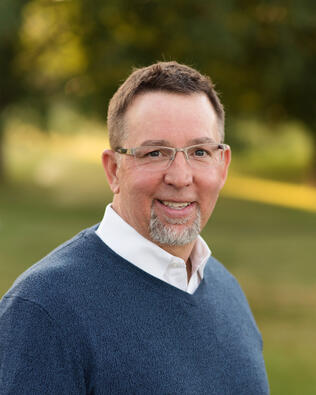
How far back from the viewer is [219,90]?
17.3m

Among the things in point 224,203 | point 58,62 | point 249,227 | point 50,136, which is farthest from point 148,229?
point 58,62

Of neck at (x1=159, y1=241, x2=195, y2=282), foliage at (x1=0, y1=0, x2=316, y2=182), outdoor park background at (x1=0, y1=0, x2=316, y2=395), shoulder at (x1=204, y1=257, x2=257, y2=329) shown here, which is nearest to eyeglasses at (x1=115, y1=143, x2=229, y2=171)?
neck at (x1=159, y1=241, x2=195, y2=282)

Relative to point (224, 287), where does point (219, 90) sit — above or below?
above

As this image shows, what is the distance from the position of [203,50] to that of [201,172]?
1414cm

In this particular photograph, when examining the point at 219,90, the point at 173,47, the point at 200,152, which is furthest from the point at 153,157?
the point at 219,90

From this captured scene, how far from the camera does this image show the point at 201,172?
1.96m

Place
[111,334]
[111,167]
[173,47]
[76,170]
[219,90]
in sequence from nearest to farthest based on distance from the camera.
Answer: [111,334]
[111,167]
[173,47]
[219,90]
[76,170]

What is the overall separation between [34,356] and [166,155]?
2.41 feet

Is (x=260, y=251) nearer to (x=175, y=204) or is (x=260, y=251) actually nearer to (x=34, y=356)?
(x=175, y=204)

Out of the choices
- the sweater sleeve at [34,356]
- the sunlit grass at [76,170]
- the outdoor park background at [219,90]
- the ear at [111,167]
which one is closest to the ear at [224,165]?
the ear at [111,167]

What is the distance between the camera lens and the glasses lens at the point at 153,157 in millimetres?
1881

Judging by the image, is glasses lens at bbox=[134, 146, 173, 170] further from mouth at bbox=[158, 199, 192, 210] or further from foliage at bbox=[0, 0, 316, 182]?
foliage at bbox=[0, 0, 316, 182]

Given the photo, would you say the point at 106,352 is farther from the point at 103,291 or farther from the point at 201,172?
the point at 201,172

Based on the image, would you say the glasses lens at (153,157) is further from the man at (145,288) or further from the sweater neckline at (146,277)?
the sweater neckline at (146,277)
